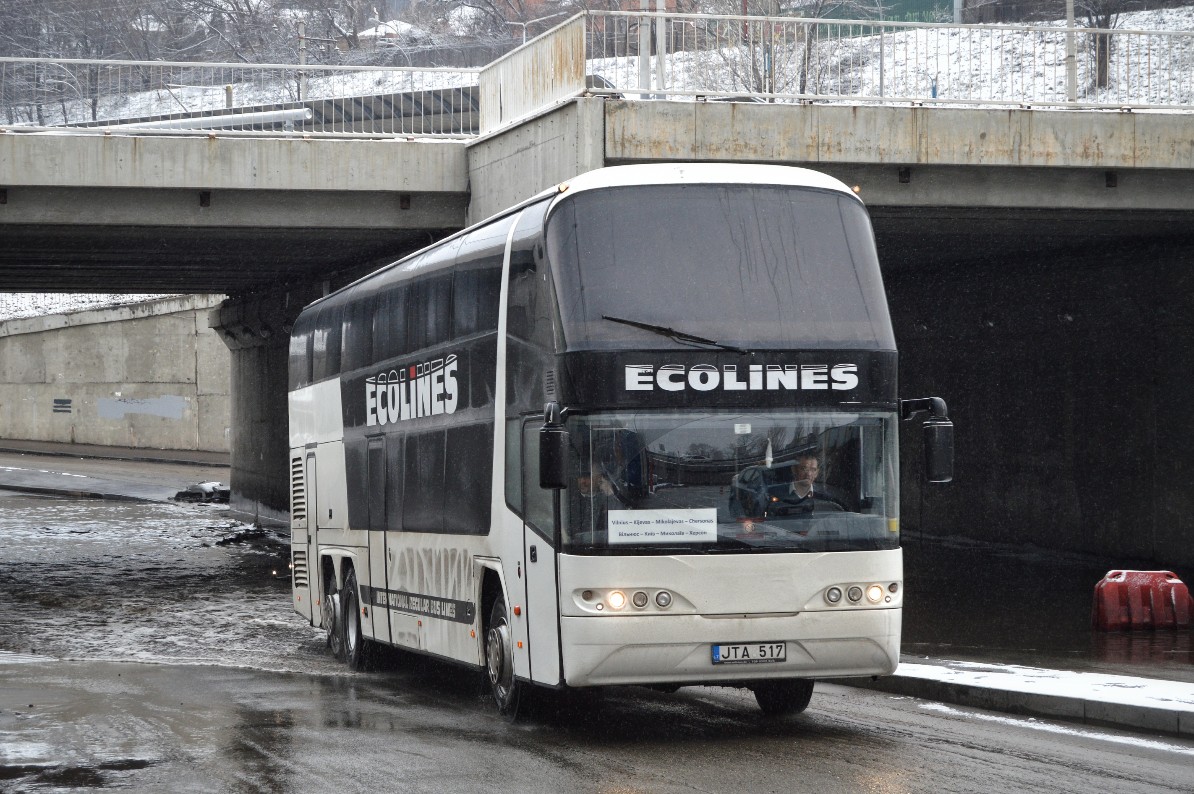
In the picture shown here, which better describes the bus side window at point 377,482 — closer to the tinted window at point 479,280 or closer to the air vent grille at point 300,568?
the tinted window at point 479,280

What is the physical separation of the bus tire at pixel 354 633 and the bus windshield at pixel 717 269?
6292mm

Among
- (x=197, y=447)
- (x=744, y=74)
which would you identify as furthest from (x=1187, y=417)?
(x=197, y=447)

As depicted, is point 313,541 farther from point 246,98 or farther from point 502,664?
point 246,98

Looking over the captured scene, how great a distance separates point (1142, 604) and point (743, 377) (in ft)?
25.5

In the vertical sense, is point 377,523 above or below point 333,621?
above

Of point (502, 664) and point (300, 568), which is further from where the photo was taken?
point (300, 568)

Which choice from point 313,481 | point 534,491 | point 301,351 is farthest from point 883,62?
point 534,491

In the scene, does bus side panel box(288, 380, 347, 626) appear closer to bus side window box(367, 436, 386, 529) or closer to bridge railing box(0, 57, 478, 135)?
bus side window box(367, 436, 386, 529)

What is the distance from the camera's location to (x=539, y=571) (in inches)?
408

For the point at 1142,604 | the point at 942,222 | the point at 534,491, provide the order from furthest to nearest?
1. the point at 942,222
2. the point at 1142,604
3. the point at 534,491

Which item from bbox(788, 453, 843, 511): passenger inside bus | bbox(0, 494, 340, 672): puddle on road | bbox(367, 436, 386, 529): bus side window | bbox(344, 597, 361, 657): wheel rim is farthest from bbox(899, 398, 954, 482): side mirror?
bbox(0, 494, 340, 672): puddle on road

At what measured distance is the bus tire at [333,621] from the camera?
1622cm

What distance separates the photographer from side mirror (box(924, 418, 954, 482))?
34.1 ft

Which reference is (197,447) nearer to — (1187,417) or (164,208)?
(164,208)
